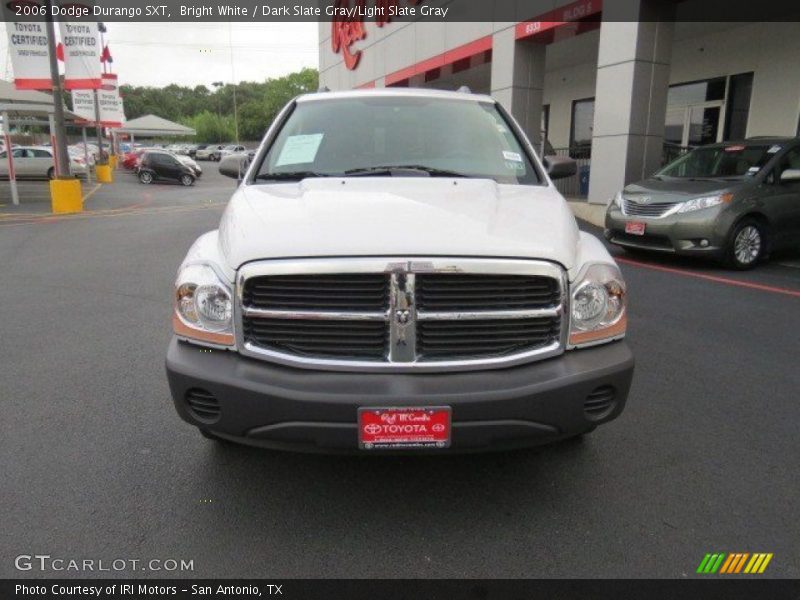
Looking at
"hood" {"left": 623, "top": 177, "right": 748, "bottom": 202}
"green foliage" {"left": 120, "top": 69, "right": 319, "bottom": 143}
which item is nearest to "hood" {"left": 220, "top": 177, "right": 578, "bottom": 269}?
"hood" {"left": 623, "top": 177, "right": 748, "bottom": 202}

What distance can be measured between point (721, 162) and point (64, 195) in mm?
15098

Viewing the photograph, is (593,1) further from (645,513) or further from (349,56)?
(349,56)

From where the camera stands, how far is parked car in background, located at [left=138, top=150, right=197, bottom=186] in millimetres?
29906

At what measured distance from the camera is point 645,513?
2.69m

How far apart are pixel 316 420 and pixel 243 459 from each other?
1031 mm

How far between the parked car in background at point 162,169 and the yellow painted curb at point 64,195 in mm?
14159

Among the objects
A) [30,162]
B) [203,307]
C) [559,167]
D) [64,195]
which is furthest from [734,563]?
[30,162]

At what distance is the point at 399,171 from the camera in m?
3.38

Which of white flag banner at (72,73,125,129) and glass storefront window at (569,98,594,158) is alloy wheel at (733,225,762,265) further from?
white flag banner at (72,73,125,129)

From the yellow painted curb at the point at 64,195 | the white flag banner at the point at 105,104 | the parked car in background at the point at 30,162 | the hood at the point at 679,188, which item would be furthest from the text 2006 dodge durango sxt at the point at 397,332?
the white flag banner at the point at 105,104

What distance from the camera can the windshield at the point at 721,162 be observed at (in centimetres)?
853

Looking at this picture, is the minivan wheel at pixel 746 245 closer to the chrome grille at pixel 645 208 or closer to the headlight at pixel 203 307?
the chrome grille at pixel 645 208

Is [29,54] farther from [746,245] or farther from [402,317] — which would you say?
[402,317]

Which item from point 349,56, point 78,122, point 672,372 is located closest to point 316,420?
point 672,372
